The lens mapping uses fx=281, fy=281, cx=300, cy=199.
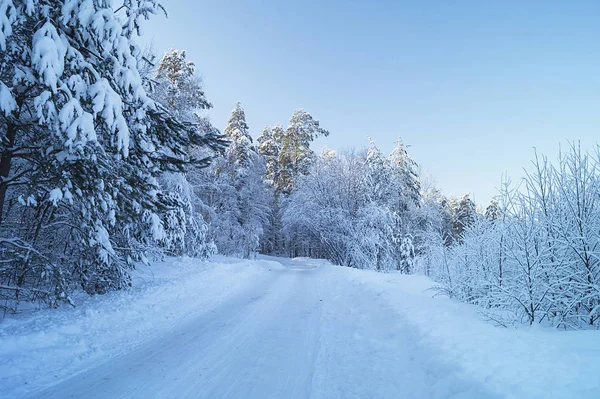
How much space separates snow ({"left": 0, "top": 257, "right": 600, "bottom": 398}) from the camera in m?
2.74

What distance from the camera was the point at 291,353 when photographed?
4641 mm

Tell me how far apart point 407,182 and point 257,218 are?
13961 mm

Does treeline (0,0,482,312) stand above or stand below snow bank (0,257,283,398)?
above

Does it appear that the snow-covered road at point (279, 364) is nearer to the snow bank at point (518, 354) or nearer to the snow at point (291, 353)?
the snow at point (291, 353)

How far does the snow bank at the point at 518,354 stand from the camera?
7.48 feet

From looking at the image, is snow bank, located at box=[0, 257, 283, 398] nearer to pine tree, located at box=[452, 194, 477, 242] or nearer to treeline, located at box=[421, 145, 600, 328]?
treeline, located at box=[421, 145, 600, 328]

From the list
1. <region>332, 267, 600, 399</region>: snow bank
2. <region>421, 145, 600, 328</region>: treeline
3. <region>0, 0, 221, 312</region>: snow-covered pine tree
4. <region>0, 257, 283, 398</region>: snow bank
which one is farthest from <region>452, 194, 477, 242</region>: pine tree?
<region>0, 257, 283, 398</region>: snow bank

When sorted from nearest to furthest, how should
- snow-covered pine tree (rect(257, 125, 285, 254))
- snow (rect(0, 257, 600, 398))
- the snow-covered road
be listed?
1. snow (rect(0, 257, 600, 398))
2. the snow-covered road
3. snow-covered pine tree (rect(257, 125, 285, 254))

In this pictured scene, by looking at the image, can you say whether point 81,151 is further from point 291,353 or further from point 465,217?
point 465,217

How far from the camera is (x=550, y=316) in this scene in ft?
12.6

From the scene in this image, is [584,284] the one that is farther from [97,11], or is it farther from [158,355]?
[97,11]

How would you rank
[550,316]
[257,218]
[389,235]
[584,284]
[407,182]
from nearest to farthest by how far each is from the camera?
[584,284]
[550,316]
[389,235]
[407,182]
[257,218]

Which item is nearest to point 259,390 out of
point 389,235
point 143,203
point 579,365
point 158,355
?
point 158,355

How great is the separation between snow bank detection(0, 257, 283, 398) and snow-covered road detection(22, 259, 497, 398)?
1.07 ft
